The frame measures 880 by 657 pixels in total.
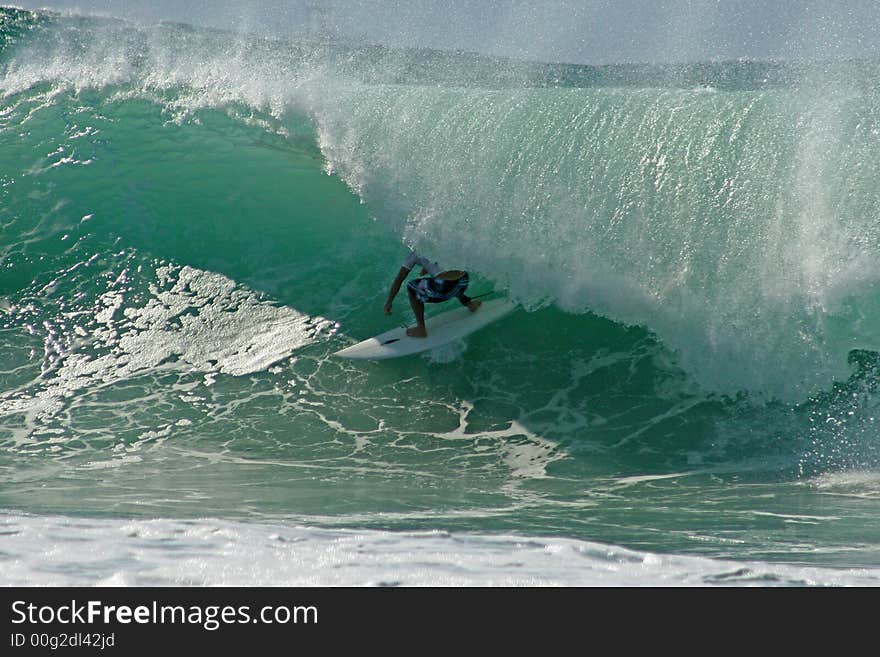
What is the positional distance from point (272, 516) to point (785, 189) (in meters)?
5.55

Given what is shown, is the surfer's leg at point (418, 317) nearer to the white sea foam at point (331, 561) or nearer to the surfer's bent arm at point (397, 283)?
the surfer's bent arm at point (397, 283)

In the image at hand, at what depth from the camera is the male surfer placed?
823 cm

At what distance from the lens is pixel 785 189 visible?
27.0 feet

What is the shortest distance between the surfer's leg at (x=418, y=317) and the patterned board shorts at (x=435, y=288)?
1.4 inches

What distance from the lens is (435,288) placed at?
27.3ft

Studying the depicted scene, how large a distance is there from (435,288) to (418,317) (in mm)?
332

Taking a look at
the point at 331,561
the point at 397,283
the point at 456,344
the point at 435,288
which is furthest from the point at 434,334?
the point at 331,561

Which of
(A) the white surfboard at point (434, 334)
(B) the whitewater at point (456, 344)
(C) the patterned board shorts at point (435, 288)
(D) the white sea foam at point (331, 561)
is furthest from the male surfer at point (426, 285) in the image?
(D) the white sea foam at point (331, 561)

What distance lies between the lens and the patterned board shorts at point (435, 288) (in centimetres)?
830

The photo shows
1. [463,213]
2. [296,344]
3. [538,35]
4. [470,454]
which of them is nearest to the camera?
[470,454]

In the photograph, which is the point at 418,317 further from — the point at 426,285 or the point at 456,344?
the point at 456,344

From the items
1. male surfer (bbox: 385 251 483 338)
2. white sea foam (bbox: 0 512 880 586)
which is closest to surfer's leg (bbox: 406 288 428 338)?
male surfer (bbox: 385 251 483 338)
